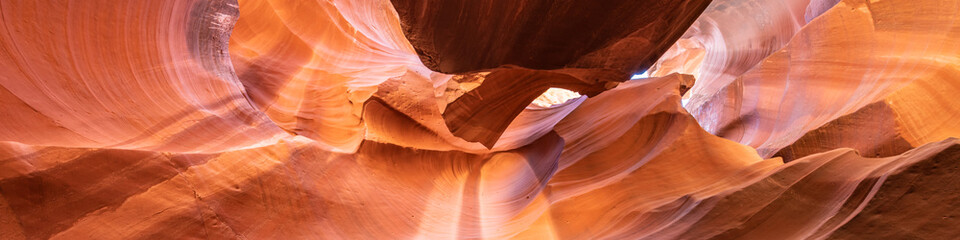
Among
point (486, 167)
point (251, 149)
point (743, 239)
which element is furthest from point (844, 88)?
point (251, 149)

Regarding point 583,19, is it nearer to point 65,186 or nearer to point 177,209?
point 177,209

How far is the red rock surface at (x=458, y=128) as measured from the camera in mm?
2320

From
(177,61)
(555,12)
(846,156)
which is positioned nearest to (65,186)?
(177,61)

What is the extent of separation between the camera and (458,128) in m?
4.19

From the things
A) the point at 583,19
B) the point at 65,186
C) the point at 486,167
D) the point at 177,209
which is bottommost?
the point at 486,167

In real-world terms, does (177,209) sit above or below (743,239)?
below

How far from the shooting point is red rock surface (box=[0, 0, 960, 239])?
2320mm

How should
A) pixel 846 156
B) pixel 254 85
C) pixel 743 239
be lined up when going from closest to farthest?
pixel 743 239
pixel 846 156
pixel 254 85

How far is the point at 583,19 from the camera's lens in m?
2.84

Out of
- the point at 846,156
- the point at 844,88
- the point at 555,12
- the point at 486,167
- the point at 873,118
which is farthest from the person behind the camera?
the point at 486,167

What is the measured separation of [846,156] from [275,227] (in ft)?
11.8

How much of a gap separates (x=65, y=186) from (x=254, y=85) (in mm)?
2598

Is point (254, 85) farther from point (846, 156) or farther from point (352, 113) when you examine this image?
point (846, 156)

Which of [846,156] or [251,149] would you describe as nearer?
[846,156]
